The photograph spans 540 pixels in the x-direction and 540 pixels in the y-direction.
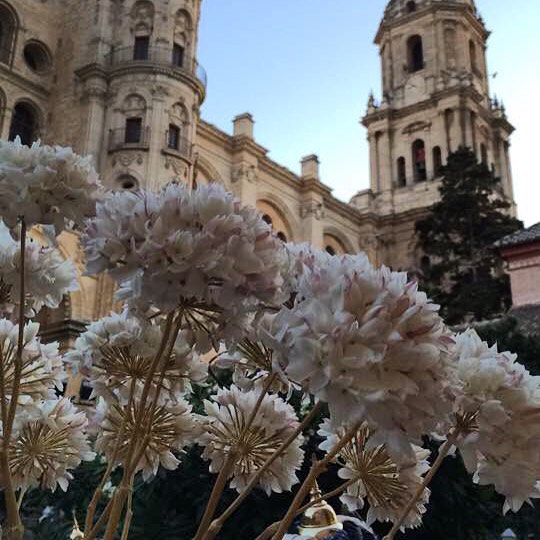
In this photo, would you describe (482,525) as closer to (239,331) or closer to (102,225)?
(239,331)

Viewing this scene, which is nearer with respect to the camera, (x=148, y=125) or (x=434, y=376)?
(x=434, y=376)

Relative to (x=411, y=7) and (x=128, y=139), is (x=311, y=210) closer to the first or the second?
(x=128, y=139)

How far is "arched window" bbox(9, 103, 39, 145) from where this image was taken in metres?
22.7

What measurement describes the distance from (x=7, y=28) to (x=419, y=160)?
70.3 feet

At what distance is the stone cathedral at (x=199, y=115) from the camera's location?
21.3 metres

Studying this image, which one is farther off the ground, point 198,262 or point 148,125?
point 148,125

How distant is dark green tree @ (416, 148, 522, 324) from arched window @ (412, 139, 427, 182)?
30.2 feet

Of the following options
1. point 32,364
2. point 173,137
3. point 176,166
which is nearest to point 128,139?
point 173,137

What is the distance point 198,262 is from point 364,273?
1.11ft

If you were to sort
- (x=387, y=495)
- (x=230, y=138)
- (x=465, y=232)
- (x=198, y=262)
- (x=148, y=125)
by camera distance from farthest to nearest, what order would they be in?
(x=230, y=138) < (x=465, y=232) < (x=148, y=125) < (x=387, y=495) < (x=198, y=262)

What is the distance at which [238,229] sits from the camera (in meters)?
1.41

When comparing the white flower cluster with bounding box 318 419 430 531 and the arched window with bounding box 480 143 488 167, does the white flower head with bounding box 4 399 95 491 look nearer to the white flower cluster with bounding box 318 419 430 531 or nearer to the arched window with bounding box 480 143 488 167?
the white flower cluster with bounding box 318 419 430 531

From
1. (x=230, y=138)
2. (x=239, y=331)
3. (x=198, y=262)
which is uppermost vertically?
(x=230, y=138)

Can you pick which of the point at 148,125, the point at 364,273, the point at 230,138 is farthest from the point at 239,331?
the point at 230,138
